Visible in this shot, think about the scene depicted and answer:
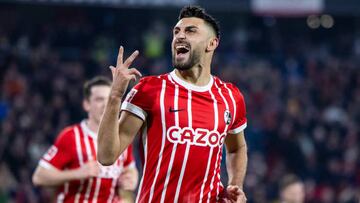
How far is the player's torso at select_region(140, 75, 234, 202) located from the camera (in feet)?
14.4

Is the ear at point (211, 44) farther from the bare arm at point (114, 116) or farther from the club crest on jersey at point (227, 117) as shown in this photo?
the bare arm at point (114, 116)

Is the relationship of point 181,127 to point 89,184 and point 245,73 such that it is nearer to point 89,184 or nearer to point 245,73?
point 89,184

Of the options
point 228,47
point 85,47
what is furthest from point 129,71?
point 228,47

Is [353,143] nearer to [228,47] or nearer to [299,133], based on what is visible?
[299,133]

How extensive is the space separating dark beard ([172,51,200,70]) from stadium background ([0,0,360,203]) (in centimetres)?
827

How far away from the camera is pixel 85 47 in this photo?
17.9 m

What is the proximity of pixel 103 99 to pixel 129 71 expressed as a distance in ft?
7.60

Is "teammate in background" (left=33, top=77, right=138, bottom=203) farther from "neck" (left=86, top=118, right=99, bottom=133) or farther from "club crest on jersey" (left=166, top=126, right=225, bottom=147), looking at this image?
"club crest on jersey" (left=166, top=126, right=225, bottom=147)

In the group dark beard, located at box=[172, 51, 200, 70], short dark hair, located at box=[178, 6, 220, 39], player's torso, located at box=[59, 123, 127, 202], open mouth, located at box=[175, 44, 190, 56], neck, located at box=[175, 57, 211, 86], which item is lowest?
player's torso, located at box=[59, 123, 127, 202]

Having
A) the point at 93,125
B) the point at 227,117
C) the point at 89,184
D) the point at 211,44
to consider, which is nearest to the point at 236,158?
the point at 227,117

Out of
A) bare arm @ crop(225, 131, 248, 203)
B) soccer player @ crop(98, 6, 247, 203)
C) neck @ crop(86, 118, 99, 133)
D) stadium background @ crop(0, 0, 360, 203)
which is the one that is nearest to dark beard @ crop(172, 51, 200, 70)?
soccer player @ crop(98, 6, 247, 203)

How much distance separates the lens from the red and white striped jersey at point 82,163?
20.0 feet

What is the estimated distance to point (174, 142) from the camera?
4.38 metres

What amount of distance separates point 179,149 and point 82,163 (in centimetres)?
199
